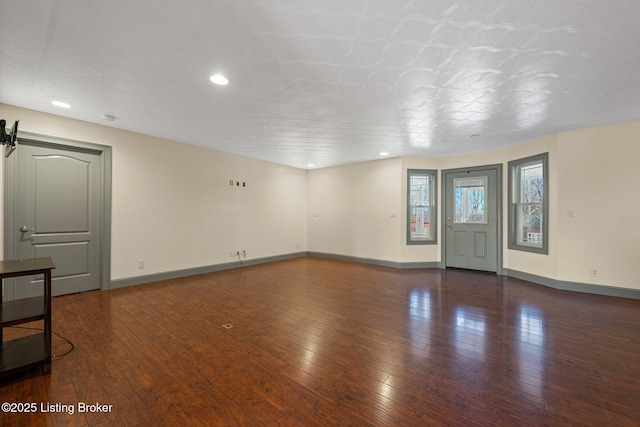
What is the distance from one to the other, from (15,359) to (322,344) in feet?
7.79

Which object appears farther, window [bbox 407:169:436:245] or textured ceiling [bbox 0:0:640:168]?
window [bbox 407:169:436:245]

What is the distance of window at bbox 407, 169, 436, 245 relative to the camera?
19.7 feet

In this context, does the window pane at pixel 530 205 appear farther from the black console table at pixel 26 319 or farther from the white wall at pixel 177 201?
the black console table at pixel 26 319

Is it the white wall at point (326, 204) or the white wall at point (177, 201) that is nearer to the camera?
the white wall at point (326, 204)

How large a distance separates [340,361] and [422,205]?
478 cm

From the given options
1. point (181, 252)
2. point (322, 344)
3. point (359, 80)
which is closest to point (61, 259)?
point (181, 252)

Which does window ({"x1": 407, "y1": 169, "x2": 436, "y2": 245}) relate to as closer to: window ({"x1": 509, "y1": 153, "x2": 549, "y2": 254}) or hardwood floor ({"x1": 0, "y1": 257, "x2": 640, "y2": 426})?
window ({"x1": 509, "y1": 153, "x2": 549, "y2": 254})

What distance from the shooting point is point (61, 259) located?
3.73m

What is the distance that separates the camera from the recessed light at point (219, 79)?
2506 millimetres

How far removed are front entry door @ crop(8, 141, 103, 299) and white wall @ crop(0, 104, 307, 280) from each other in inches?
9.8

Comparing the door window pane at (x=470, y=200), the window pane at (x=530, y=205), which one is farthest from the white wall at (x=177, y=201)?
the window pane at (x=530, y=205)

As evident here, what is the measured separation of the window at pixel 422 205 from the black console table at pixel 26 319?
5845 mm

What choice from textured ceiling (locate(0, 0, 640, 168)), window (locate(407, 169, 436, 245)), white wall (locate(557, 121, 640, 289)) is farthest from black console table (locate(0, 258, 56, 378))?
white wall (locate(557, 121, 640, 289))

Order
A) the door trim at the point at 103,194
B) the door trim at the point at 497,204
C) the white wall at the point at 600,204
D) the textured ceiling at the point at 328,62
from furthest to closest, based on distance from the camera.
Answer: the door trim at the point at 497,204 → the white wall at the point at 600,204 → the door trim at the point at 103,194 → the textured ceiling at the point at 328,62
